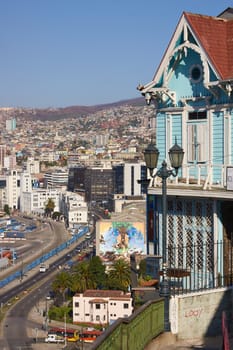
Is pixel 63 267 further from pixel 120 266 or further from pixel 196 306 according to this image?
pixel 196 306

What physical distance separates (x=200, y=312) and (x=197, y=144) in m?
2.95

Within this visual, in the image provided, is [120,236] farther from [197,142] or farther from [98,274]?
[197,142]

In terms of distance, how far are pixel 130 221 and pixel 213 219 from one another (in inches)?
2566

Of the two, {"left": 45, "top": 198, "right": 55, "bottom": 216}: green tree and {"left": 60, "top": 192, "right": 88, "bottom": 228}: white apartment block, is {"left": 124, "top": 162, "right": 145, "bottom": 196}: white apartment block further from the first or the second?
{"left": 45, "top": 198, "right": 55, "bottom": 216}: green tree

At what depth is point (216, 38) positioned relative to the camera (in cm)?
1184

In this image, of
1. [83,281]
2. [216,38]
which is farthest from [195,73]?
[83,281]

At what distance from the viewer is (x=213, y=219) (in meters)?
10.7

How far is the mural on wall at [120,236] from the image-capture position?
75625 mm

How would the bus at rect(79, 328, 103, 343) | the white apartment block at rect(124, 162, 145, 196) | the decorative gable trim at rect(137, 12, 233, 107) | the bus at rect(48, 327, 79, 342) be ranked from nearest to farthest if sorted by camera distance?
the decorative gable trim at rect(137, 12, 233, 107) → the bus at rect(79, 328, 103, 343) → the bus at rect(48, 327, 79, 342) → the white apartment block at rect(124, 162, 145, 196)

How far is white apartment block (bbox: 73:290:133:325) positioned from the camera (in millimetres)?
55906

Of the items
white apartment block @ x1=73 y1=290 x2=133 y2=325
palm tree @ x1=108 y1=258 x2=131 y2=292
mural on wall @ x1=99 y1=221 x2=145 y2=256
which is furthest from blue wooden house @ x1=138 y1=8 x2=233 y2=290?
mural on wall @ x1=99 y1=221 x2=145 y2=256

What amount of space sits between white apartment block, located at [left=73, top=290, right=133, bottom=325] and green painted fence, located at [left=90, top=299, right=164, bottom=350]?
46.5 metres

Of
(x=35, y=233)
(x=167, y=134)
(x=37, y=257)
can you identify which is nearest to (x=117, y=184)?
(x=35, y=233)

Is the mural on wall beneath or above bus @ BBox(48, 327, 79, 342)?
above
